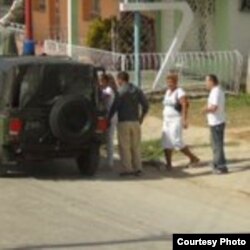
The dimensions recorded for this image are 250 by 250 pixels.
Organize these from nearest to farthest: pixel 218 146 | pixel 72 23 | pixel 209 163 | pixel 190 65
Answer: pixel 218 146, pixel 209 163, pixel 190 65, pixel 72 23

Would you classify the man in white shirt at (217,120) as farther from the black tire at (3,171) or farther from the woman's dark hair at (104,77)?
the black tire at (3,171)

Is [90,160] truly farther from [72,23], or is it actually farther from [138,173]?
[72,23]

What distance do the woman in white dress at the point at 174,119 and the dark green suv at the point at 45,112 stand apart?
46.2 inches

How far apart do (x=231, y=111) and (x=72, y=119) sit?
7316mm

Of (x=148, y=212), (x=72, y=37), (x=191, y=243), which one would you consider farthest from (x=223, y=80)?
(x=191, y=243)

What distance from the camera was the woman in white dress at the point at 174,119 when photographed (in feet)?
49.2

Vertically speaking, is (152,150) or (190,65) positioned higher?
(190,65)

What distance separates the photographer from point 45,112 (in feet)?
46.2

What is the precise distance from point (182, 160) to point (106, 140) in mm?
1499

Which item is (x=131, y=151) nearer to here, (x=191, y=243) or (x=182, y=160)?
(x=182, y=160)

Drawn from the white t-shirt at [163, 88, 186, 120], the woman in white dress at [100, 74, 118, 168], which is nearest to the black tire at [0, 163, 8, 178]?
the woman in white dress at [100, 74, 118, 168]

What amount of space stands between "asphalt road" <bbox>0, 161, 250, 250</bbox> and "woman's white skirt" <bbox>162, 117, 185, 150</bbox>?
0.42 m

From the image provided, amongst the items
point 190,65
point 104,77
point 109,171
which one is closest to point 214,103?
point 104,77

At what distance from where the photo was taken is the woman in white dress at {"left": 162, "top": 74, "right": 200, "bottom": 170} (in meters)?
15.0
